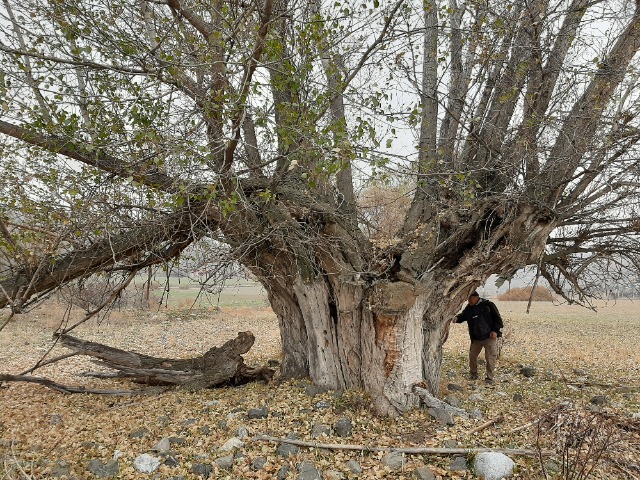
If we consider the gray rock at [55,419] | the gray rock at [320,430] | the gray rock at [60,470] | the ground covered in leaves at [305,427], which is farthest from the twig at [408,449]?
the gray rock at [55,419]

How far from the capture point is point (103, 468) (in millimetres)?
4805

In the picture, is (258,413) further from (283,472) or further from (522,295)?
(522,295)

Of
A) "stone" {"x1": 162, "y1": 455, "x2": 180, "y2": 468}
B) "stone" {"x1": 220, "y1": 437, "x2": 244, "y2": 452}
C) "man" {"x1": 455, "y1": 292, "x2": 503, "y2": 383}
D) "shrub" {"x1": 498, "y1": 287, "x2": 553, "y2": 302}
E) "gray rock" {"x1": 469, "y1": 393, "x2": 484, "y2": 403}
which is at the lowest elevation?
"shrub" {"x1": 498, "y1": 287, "x2": 553, "y2": 302}

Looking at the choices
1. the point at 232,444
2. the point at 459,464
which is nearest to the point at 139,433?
the point at 232,444

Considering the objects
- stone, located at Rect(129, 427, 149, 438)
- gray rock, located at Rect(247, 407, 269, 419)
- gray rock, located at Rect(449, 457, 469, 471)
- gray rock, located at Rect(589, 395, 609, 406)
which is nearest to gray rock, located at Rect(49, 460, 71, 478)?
stone, located at Rect(129, 427, 149, 438)

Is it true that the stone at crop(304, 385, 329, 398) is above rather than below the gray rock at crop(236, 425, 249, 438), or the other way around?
above

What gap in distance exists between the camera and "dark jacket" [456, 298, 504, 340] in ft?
29.0

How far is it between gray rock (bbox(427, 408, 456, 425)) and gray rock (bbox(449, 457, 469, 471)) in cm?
100

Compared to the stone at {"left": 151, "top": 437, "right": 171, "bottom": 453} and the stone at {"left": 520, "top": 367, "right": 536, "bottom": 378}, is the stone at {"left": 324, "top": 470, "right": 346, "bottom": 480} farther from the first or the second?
the stone at {"left": 520, "top": 367, "right": 536, "bottom": 378}

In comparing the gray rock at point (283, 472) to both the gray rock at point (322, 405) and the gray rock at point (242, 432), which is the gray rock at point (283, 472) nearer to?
the gray rock at point (242, 432)

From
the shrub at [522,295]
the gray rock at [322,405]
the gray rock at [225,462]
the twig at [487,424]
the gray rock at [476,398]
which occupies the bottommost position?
the shrub at [522,295]

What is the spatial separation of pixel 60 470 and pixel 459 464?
13.9 ft

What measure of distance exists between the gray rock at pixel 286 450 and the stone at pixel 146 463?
134 cm

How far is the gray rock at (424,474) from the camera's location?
4.41 meters
